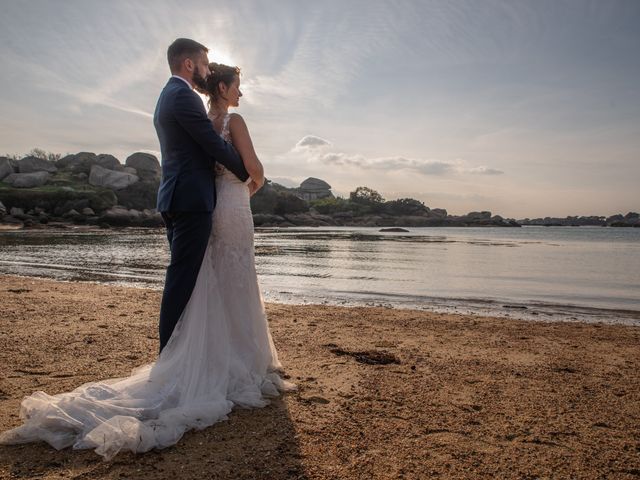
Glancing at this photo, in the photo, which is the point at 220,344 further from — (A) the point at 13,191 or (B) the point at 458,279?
(A) the point at 13,191

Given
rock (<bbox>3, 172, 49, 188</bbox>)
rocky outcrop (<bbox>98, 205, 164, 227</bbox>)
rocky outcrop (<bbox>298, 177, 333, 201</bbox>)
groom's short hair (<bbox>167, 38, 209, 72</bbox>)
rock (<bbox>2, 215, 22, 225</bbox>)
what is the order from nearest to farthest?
groom's short hair (<bbox>167, 38, 209, 72</bbox>) < rock (<bbox>2, 215, 22, 225</bbox>) < rocky outcrop (<bbox>98, 205, 164, 227</bbox>) < rock (<bbox>3, 172, 49, 188</bbox>) < rocky outcrop (<bbox>298, 177, 333, 201</bbox>)

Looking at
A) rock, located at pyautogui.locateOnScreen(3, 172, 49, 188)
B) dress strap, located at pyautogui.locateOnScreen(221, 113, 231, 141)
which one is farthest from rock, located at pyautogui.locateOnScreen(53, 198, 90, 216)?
dress strap, located at pyautogui.locateOnScreen(221, 113, 231, 141)

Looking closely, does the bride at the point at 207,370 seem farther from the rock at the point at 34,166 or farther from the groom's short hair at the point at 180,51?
the rock at the point at 34,166

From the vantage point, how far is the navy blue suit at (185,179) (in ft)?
10.6

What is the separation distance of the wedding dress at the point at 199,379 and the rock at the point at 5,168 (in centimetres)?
6829

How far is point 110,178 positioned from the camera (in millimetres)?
60500

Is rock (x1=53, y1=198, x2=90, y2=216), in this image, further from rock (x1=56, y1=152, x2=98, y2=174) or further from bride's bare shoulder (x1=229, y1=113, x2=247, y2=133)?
bride's bare shoulder (x1=229, y1=113, x2=247, y2=133)

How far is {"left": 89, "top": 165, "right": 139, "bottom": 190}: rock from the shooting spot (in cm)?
5975

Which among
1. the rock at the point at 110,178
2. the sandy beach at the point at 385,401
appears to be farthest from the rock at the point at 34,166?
the sandy beach at the point at 385,401

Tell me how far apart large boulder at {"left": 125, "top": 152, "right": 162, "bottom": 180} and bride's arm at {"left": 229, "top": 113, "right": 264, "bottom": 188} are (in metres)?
68.7

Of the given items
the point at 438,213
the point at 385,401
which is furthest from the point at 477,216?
the point at 385,401

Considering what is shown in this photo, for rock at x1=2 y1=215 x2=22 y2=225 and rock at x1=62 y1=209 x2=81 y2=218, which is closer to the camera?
rock at x1=2 y1=215 x2=22 y2=225

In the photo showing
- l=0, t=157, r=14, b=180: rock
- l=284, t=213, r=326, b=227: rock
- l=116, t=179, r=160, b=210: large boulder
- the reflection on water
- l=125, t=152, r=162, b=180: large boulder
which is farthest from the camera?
l=284, t=213, r=326, b=227: rock

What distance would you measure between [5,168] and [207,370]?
227 feet
